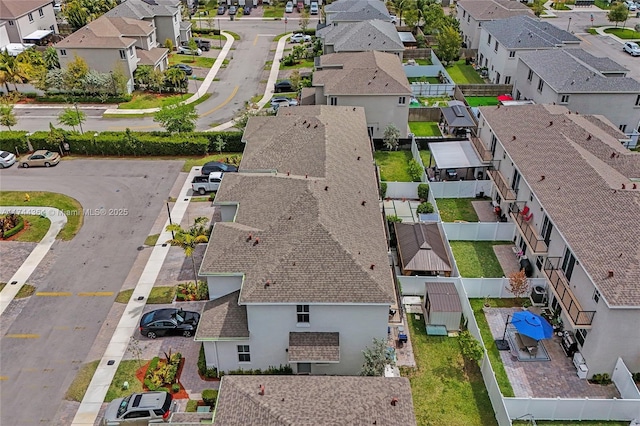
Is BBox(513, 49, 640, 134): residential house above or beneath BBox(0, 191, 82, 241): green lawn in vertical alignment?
above

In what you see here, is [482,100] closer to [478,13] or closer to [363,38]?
[363,38]

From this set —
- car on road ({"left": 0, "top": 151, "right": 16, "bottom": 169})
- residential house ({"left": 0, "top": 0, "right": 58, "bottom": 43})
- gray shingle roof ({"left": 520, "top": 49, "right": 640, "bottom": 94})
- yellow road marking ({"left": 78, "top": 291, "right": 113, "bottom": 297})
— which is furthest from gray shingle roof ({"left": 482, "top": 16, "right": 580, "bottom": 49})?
residential house ({"left": 0, "top": 0, "right": 58, "bottom": 43})

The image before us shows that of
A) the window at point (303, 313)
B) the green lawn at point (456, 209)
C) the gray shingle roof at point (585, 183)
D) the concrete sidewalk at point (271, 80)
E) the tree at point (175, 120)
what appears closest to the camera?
the window at point (303, 313)

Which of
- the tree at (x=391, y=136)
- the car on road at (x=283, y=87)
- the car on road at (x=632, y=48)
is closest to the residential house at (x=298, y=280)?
the tree at (x=391, y=136)

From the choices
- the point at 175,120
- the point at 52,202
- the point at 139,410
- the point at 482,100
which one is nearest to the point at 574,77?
the point at 482,100

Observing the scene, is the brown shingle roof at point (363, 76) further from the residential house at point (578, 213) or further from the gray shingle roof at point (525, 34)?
the gray shingle roof at point (525, 34)

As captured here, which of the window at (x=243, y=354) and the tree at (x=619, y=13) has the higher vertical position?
the tree at (x=619, y=13)

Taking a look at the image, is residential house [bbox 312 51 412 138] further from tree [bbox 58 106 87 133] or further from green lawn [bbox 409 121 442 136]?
tree [bbox 58 106 87 133]
